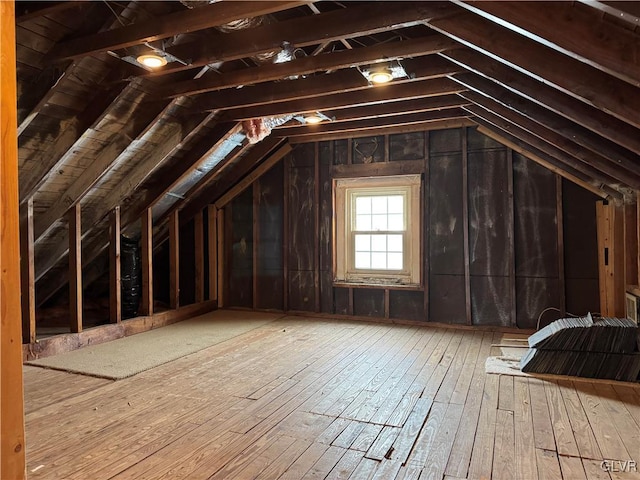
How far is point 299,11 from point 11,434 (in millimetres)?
2899

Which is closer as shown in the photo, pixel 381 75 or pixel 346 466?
pixel 346 466

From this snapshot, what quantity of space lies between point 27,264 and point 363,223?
3.64 meters

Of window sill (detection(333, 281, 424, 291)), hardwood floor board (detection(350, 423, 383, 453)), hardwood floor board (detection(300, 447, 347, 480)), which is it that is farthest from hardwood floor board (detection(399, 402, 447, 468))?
window sill (detection(333, 281, 424, 291))

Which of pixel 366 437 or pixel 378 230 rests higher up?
pixel 378 230

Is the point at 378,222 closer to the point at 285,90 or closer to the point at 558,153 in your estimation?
A: the point at 558,153

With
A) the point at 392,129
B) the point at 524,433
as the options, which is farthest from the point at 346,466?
the point at 392,129

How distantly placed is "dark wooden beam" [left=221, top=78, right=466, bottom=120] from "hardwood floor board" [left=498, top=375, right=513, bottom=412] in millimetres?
2294

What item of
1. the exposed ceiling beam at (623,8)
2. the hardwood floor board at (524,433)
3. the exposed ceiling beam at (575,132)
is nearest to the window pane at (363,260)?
the hardwood floor board at (524,433)

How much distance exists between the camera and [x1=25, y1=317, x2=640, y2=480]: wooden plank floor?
205 cm

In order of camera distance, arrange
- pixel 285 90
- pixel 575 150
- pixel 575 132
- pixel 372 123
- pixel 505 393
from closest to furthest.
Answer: pixel 575 132 < pixel 505 393 < pixel 575 150 < pixel 285 90 < pixel 372 123

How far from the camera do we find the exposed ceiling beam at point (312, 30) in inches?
90.9

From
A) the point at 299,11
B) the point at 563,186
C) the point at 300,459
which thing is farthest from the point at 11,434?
the point at 563,186

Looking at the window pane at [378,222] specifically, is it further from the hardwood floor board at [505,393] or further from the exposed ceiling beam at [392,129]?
the hardwood floor board at [505,393]

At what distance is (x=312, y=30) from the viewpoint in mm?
2594
